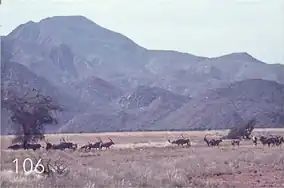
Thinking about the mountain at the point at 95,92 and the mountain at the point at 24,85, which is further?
the mountain at the point at 95,92

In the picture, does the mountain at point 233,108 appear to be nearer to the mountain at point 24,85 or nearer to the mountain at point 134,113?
the mountain at point 134,113

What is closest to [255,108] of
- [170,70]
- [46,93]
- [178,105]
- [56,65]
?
[170,70]

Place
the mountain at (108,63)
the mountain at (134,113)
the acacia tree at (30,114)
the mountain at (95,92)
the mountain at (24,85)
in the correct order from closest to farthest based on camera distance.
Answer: the mountain at (24,85)
the acacia tree at (30,114)
the mountain at (108,63)
the mountain at (134,113)
the mountain at (95,92)

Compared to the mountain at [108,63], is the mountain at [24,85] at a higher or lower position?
lower

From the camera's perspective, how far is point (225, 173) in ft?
61.5

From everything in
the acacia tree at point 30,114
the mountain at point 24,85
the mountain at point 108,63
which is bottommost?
the acacia tree at point 30,114

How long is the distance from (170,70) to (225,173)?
30051mm

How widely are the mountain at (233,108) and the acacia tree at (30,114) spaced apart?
1187cm

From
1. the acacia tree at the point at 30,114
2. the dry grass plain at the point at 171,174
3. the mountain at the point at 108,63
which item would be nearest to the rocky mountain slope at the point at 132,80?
the mountain at the point at 108,63

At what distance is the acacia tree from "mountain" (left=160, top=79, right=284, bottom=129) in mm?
11871

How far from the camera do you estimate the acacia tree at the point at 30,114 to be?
26.0 m

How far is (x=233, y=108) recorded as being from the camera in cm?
4959

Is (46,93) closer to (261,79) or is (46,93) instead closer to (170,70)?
(261,79)

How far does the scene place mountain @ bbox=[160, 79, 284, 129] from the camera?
124 feet
